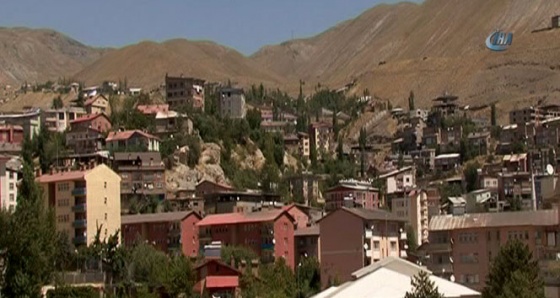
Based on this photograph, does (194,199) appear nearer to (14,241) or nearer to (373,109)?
(14,241)

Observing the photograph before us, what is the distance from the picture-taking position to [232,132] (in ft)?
393

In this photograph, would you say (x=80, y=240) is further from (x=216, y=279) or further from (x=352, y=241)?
(x=216, y=279)

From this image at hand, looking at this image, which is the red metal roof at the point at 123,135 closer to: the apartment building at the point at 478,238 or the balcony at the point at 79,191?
the balcony at the point at 79,191

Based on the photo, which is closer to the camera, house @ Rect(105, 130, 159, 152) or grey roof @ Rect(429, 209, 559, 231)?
grey roof @ Rect(429, 209, 559, 231)

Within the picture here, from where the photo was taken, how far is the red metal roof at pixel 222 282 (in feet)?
222

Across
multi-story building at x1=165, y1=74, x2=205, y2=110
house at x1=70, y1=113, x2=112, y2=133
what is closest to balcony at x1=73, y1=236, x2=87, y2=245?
house at x1=70, y1=113, x2=112, y2=133

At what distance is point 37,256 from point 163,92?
10632 cm

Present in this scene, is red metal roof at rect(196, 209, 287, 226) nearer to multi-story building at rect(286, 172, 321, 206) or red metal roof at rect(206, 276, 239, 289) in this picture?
red metal roof at rect(206, 276, 239, 289)

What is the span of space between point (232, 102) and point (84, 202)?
6109 cm

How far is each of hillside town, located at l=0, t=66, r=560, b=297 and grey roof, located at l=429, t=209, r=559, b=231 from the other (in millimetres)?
83

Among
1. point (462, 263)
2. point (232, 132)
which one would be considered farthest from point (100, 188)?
point (232, 132)

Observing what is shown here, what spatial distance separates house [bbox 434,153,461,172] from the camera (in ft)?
436

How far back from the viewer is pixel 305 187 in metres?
113

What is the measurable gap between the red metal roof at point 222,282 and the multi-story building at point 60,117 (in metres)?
53.2
